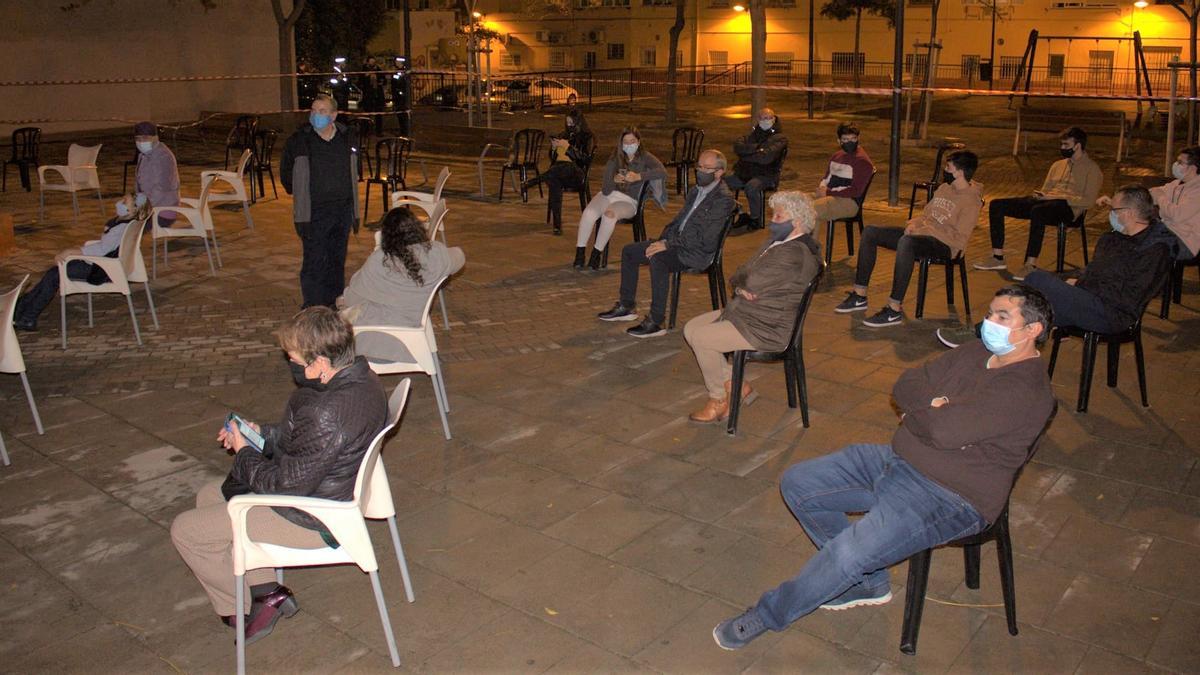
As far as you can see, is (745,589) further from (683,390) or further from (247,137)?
(247,137)

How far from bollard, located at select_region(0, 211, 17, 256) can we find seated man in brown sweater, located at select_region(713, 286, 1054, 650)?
30.0 ft

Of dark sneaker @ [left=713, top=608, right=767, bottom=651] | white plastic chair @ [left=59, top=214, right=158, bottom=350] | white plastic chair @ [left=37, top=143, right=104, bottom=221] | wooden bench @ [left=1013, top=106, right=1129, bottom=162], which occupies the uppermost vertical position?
wooden bench @ [left=1013, top=106, right=1129, bottom=162]

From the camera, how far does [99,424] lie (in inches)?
239

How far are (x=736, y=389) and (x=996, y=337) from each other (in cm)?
210

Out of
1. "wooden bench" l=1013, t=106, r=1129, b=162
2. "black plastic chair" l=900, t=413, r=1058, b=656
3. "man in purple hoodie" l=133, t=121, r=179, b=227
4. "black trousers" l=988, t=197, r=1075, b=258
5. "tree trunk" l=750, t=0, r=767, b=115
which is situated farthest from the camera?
"wooden bench" l=1013, t=106, r=1129, b=162

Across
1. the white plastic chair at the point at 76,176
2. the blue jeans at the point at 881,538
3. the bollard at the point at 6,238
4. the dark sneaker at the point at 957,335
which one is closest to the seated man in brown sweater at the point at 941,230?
the dark sneaker at the point at 957,335

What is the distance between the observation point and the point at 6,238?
10.5 m

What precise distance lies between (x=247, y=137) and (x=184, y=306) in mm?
7895

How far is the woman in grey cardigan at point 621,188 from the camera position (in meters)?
9.66

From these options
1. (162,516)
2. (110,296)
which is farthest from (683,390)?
(110,296)

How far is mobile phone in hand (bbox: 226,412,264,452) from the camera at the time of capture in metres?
3.85

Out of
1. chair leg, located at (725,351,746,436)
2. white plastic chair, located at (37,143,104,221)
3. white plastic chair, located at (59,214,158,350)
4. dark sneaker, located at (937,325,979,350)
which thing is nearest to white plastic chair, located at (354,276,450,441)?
chair leg, located at (725,351,746,436)

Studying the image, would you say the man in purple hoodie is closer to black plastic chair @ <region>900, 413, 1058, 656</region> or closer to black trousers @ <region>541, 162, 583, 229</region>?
black trousers @ <region>541, 162, 583, 229</region>

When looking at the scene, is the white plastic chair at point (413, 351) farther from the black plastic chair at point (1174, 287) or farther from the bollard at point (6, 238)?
the bollard at point (6, 238)
